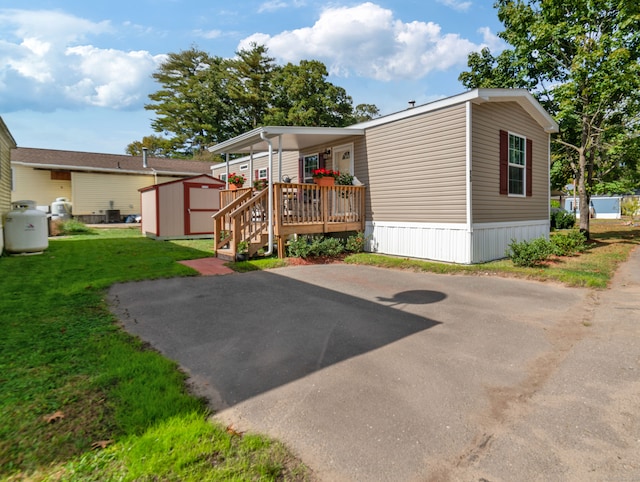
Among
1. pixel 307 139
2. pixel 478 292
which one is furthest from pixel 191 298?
pixel 307 139

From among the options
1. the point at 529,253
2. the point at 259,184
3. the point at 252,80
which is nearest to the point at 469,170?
the point at 529,253

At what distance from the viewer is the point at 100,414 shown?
7.37 feet

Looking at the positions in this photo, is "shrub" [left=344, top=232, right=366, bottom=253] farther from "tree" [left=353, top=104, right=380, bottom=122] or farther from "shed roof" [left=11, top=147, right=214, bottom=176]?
"tree" [left=353, top=104, right=380, bottom=122]

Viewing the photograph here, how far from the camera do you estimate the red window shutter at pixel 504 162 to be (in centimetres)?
895

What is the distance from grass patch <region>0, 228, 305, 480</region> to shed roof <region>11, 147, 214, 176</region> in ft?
66.7

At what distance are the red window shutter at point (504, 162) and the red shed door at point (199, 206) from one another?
10.6 m

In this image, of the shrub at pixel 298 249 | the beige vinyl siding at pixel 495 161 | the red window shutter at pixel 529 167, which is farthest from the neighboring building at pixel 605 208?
the shrub at pixel 298 249

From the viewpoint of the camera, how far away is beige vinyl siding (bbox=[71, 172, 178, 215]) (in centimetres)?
2103

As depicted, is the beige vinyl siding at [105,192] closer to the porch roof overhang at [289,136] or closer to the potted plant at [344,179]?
the porch roof overhang at [289,136]

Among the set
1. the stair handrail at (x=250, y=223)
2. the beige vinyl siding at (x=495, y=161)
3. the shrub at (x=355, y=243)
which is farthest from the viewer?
the shrub at (x=355, y=243)

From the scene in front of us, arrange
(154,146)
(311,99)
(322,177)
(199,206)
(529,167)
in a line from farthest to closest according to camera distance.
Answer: (154,146), (311,99), (199,206), (529,167), (322,177)

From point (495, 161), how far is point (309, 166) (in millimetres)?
6084

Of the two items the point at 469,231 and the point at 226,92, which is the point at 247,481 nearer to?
the point at 469,231

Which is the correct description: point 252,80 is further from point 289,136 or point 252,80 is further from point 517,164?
point 517,164
